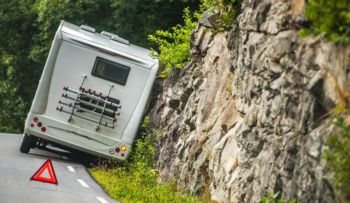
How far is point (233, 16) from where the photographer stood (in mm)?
15633

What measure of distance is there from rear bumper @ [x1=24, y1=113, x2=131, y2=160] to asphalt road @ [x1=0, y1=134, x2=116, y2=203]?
0.59m

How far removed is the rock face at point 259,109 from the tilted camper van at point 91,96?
245 centimetres

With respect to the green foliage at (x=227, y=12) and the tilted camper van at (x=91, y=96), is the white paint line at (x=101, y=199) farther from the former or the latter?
the tilted camper van at (x=91, y=96)

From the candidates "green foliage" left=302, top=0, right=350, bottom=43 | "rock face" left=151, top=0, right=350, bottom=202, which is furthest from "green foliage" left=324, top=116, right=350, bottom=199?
"green foliage" left=302, top=0, right=350, bottom=43

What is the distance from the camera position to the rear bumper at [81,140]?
2138 centimetres

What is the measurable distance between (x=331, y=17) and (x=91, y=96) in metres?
12.1

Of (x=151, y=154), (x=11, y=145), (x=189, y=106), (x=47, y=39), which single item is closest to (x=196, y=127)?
(x=189, y=106)

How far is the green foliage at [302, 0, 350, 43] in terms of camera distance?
996 cm

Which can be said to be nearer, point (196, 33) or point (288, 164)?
point (288, 164)

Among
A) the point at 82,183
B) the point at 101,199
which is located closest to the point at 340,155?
the point at 101,199

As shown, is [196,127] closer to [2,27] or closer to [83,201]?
[83,201]

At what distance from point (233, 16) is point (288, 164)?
→ 16.8 feet

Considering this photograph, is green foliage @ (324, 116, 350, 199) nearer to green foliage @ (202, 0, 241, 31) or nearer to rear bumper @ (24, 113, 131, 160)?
green foliage @ (202, 0, 241, 31)

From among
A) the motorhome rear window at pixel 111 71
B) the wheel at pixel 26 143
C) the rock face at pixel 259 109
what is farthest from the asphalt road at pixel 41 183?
the motorhome rear window at pixel 111 71
